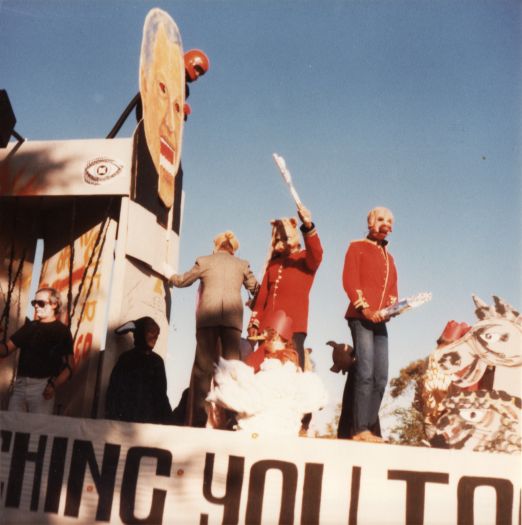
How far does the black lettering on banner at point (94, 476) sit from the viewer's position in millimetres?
3148

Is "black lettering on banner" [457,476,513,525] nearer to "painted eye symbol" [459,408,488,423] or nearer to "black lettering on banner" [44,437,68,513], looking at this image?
"painted eye symbol" [459,408,488,423]

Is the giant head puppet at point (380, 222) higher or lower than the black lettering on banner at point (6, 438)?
higher

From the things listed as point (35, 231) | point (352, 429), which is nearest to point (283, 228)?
point (352, 429)

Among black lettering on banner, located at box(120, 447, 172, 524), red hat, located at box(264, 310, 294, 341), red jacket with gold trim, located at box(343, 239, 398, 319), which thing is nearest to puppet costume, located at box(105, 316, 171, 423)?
red hat, located at box(264, 310, 294, 341)

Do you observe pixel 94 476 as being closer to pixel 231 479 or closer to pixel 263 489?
pixel 231 479

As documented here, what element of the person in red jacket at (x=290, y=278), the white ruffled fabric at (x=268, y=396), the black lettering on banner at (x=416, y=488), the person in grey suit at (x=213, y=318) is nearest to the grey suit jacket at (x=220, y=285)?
the person in grey suit at (x=213, y=318)

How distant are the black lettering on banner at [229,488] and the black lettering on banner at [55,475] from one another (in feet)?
2.44

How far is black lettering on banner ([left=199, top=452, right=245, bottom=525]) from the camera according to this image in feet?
9.88

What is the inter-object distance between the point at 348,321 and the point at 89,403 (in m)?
1.98

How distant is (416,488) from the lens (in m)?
2.90

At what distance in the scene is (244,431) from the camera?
10.6 ft

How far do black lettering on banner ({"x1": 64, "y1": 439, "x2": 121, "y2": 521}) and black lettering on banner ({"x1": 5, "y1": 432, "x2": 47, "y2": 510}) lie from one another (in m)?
0.18

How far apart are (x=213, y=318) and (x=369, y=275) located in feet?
3.59

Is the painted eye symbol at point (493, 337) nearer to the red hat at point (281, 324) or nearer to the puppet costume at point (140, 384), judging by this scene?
the red hat at point (281, 324)
